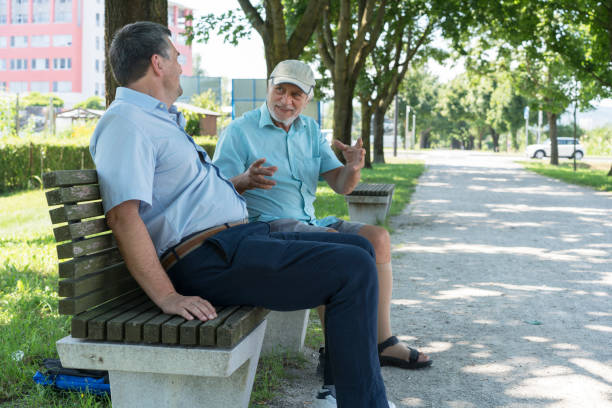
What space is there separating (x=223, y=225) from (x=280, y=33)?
7.56m

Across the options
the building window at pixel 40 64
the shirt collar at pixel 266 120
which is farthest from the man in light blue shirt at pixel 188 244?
the building window at pixel 40 64

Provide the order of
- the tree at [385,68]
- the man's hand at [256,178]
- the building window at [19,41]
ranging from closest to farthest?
the man's hand at [256,178], the tree at [385,68], the building window at [19,41]

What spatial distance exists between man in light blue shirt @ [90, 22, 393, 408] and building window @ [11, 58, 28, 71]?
108993 millimetres

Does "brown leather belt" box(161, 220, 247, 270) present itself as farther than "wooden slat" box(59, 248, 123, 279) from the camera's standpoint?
Yes

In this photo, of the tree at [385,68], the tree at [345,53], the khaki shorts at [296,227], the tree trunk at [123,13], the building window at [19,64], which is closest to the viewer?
the khaki shorts at [296,227]

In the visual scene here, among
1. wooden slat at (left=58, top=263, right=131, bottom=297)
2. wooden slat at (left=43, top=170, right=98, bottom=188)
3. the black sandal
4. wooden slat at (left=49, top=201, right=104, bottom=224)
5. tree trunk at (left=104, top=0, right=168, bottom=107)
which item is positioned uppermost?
tree trunk at (left=104, top=0, right=168, bottom=107)

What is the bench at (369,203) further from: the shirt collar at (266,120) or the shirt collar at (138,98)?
the shirt collar at (138,98)

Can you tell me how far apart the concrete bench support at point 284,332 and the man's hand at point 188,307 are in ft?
4.90

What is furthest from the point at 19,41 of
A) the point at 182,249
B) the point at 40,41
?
the point at 182,249

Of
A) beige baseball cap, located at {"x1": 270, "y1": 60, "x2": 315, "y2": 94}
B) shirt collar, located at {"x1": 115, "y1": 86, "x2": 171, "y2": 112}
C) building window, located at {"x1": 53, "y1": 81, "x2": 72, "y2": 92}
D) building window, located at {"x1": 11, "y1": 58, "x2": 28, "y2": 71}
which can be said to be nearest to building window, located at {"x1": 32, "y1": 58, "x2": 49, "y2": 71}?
building window, located at {"x1": 11, "y1": 58, "x2": 28, "y2": 71}

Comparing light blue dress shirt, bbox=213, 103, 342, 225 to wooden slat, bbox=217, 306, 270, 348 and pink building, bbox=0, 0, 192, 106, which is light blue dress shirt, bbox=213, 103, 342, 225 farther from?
pink building, bbox=0, 0, 192, 106

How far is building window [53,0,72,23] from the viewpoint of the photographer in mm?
98375

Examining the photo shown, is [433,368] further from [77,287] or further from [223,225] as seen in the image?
[77,287]

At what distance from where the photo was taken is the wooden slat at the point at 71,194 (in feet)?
8.33
